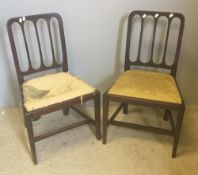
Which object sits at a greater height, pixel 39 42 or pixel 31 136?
pixel 39 42

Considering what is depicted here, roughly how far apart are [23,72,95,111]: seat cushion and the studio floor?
0.41 metres

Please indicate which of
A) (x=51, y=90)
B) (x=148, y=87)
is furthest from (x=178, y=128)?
(x=51, y=90)

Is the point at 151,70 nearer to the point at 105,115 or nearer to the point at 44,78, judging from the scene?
the point at 105,115

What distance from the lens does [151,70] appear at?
2.18m

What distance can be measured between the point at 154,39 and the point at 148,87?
17.1 inches

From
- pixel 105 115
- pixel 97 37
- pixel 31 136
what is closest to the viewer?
pixel 31 136

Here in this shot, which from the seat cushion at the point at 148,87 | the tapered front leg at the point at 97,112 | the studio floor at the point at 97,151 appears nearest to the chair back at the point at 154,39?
the seat cushion at the point at 148,87

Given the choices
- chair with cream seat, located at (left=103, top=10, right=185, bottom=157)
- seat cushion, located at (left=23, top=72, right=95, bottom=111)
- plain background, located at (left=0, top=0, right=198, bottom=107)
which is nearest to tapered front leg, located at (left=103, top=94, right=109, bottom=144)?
chair with cream seat, located at (left=103, top=10, right=185, bottom=157)

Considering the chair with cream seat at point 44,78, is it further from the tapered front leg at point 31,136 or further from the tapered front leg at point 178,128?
the tapered front leg at point 178,128

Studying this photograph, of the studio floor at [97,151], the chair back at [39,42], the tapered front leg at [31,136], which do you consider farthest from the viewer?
the chair back at [39,42]

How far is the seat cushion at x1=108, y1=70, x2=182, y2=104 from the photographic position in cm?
170

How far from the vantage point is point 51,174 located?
173 centimetres

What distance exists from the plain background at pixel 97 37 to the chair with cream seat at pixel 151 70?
9 cm

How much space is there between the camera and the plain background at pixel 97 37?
76.6 inches
